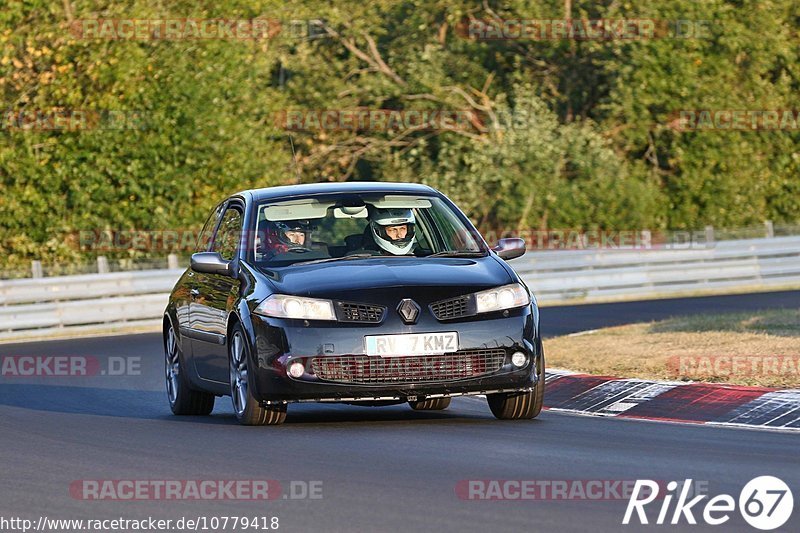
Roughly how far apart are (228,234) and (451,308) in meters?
2.47

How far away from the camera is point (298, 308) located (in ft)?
35.8

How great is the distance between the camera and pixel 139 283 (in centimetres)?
2736

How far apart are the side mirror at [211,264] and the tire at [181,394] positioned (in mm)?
1269

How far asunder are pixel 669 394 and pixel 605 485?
14.6 feet

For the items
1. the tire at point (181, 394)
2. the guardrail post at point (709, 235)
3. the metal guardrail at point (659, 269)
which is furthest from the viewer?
the guardrail post at point (709, 235)

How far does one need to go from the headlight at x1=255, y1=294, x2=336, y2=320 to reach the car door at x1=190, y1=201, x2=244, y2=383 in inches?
27.7

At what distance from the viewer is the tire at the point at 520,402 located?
448 inches

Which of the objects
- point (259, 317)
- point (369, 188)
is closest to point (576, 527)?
point (259, 317)

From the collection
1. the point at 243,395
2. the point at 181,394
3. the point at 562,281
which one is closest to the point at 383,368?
the point at 243,395

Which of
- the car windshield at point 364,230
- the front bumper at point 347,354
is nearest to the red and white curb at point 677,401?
the front bumper at point 347,354

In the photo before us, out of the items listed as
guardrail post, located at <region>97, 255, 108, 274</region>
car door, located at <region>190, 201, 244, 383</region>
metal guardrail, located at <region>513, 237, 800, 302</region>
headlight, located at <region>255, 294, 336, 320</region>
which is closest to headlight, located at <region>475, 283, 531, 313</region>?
headlight, located at <region>255, 294, 336, 320</region>

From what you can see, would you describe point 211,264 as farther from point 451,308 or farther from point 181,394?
point 451,308

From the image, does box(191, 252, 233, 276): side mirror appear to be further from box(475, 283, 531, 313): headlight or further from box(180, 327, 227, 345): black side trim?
box(475, 283, 531, 313): headlight

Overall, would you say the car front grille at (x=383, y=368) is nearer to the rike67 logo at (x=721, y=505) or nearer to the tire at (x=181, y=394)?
the tire at (x=181, y=394)
